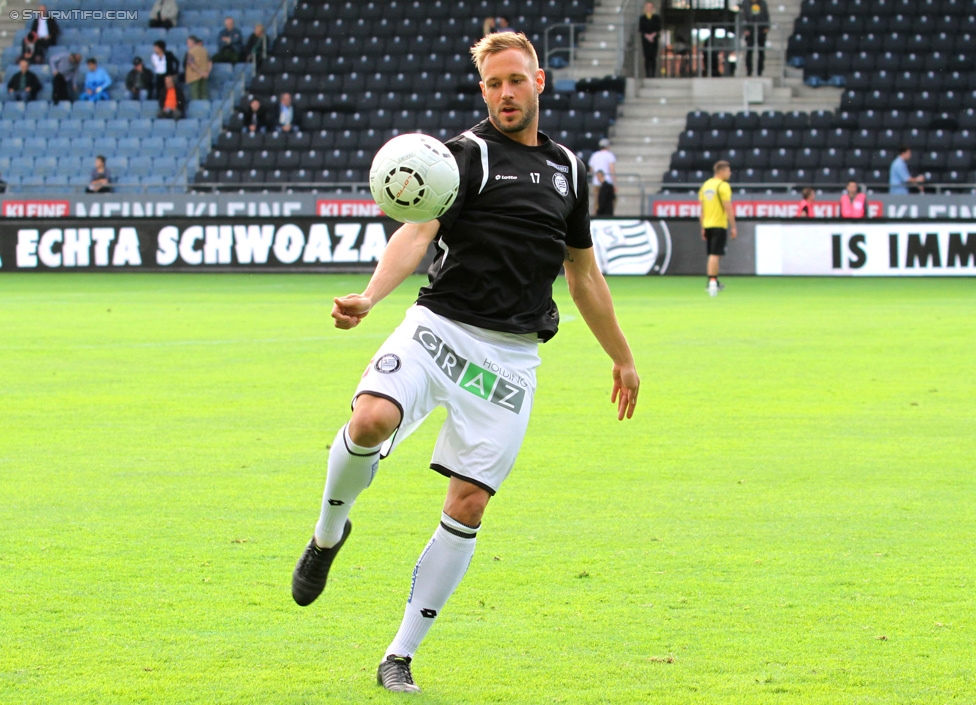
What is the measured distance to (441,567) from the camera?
4434mm

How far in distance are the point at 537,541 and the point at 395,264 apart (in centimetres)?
210

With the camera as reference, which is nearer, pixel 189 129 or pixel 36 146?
pixel 189 129

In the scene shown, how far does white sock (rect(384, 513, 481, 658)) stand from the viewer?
4.35m

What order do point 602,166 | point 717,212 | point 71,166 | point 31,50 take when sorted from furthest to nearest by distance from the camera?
point 31,50
point 71,166
point 602,166
point 717,212

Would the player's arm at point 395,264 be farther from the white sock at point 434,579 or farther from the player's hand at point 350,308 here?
the white sock at point 434,579

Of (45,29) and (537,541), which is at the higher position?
(537,541)

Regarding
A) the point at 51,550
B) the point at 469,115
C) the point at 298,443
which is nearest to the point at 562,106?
the point at 469,115

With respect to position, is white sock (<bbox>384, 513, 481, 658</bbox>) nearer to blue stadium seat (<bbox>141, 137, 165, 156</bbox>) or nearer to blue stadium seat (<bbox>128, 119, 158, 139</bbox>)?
blue stadium seat (<bbox>141, 137, 165, 156</bbox>)

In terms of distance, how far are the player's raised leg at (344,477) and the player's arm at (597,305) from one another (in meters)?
1.01

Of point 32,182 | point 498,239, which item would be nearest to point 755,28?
point 32,182

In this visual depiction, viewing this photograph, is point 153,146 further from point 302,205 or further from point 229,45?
point 302,205

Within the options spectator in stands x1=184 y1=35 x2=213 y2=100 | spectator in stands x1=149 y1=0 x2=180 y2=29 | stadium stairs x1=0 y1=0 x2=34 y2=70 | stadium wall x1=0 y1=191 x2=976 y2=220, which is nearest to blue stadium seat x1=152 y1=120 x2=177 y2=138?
spectator in stands x1=184 y1=35 x2=213 y2=100

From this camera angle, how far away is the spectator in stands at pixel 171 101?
37.1 metres

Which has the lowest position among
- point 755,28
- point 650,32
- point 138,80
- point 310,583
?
point 138,80
